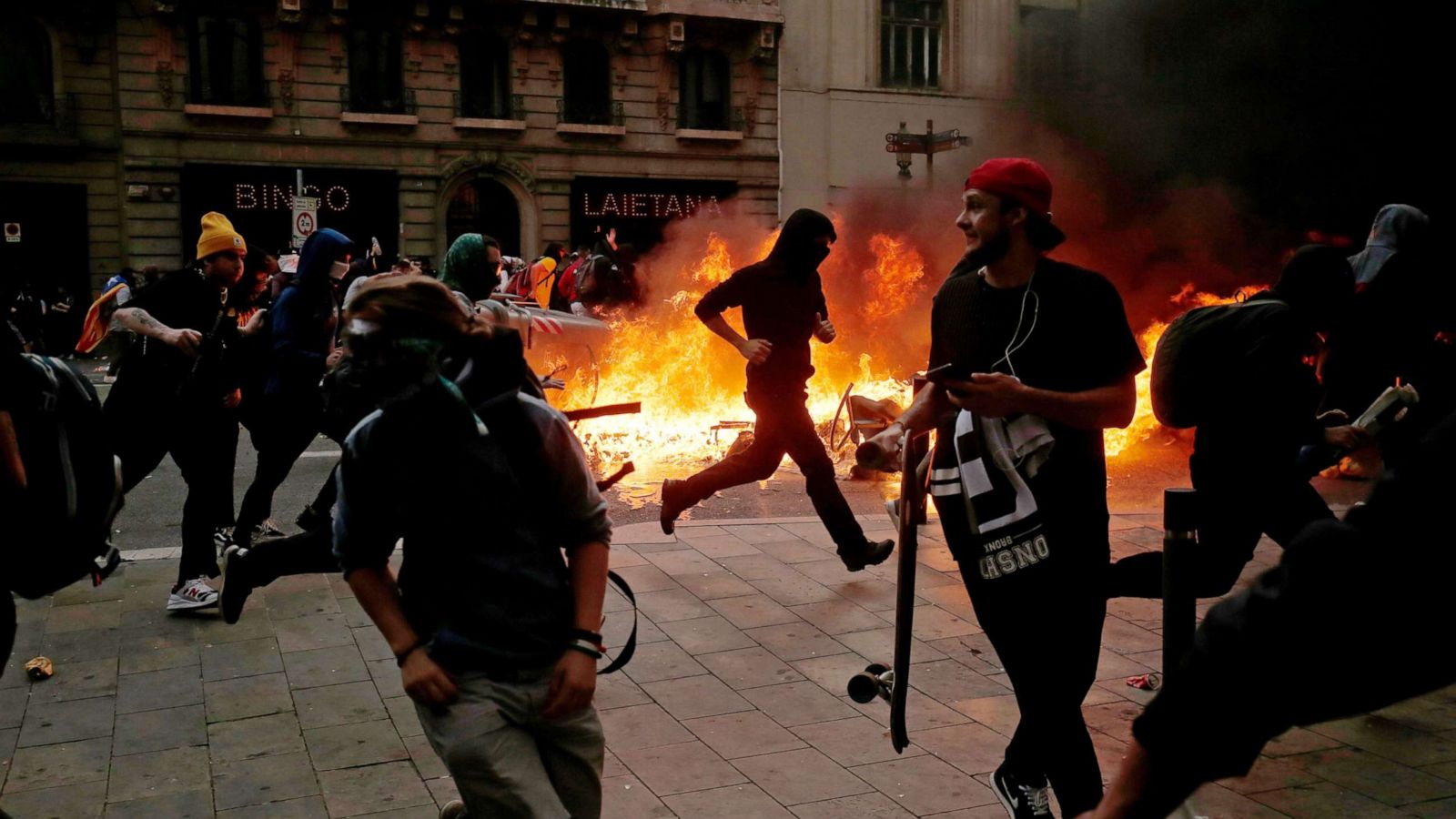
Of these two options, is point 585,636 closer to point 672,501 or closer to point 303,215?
point 672,501

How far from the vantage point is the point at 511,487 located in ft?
7.97

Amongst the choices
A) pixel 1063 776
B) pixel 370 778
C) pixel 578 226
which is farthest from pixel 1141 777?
pixel 578 226

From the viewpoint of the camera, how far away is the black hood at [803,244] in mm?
6215

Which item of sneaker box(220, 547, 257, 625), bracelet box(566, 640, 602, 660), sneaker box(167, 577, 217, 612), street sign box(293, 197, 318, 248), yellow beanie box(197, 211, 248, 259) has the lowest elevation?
sneaker box(167, 577, 217, 612)

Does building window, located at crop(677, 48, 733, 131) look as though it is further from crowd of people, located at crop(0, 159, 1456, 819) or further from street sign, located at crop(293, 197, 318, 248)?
Result: crowd of people, located at crop(0, 159, 1456, 819)

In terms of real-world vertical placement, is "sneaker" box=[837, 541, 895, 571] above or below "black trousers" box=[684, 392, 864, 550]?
below

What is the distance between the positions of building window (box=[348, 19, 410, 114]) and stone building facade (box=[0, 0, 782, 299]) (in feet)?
0.12

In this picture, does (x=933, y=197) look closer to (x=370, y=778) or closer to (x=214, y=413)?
(x=214, y=413)

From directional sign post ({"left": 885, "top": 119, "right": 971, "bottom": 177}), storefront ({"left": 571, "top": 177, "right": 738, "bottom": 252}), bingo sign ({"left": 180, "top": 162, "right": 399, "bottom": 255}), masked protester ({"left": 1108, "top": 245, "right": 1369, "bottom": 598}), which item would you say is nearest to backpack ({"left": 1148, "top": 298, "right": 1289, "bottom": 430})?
masked protester ({"left": 1108, "top": 245, "right": 1369, "bottom": 598})

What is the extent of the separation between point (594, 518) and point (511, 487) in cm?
22

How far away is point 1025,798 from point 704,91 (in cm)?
2590

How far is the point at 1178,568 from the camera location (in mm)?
3215

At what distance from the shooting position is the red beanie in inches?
129

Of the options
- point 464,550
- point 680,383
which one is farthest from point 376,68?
point 464,550
